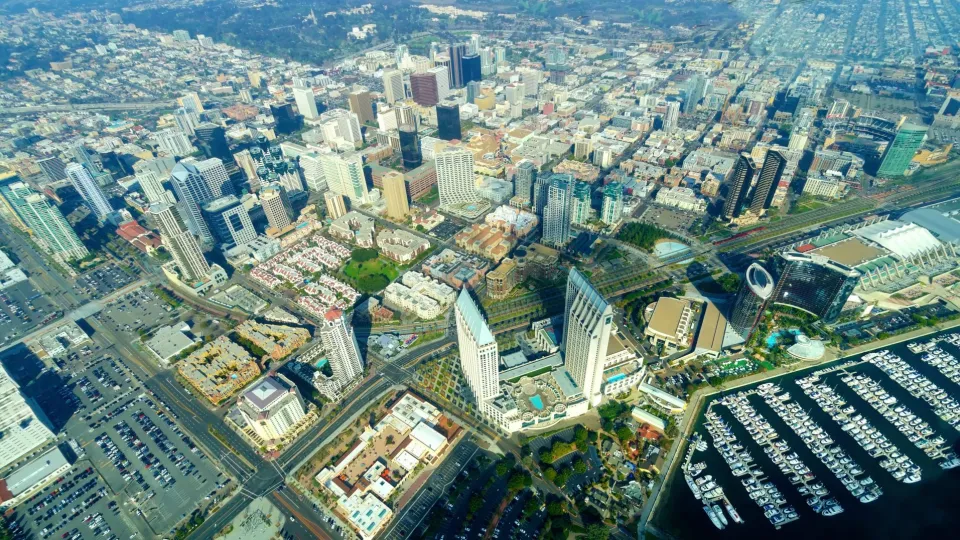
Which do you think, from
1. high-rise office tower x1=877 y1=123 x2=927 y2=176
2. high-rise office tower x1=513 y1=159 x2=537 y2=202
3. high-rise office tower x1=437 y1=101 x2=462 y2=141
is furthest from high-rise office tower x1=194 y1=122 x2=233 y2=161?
high-rise office tower x1=877 y1=123 x2=927 y2=176

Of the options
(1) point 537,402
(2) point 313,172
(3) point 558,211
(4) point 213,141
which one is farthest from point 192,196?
(1) point 537,402

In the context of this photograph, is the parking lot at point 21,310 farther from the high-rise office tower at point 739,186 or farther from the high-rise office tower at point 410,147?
the high-rise office tower at point 739,186

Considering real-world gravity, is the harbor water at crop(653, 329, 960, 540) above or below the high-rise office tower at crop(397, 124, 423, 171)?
below

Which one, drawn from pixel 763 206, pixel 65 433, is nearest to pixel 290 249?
pixel 65 433

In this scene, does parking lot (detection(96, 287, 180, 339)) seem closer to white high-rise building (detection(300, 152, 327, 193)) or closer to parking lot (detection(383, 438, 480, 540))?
white high-rise building (detection(300, 152, 327, 193))

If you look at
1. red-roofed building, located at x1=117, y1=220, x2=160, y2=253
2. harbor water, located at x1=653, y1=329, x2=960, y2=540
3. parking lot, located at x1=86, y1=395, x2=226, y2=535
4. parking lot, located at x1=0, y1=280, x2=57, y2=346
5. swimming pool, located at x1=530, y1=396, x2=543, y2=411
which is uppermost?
red-roofed building, located at x1=117, y1=220, x2=160, y2=253

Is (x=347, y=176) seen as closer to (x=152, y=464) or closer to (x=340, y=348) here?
(x=340, y=348)
